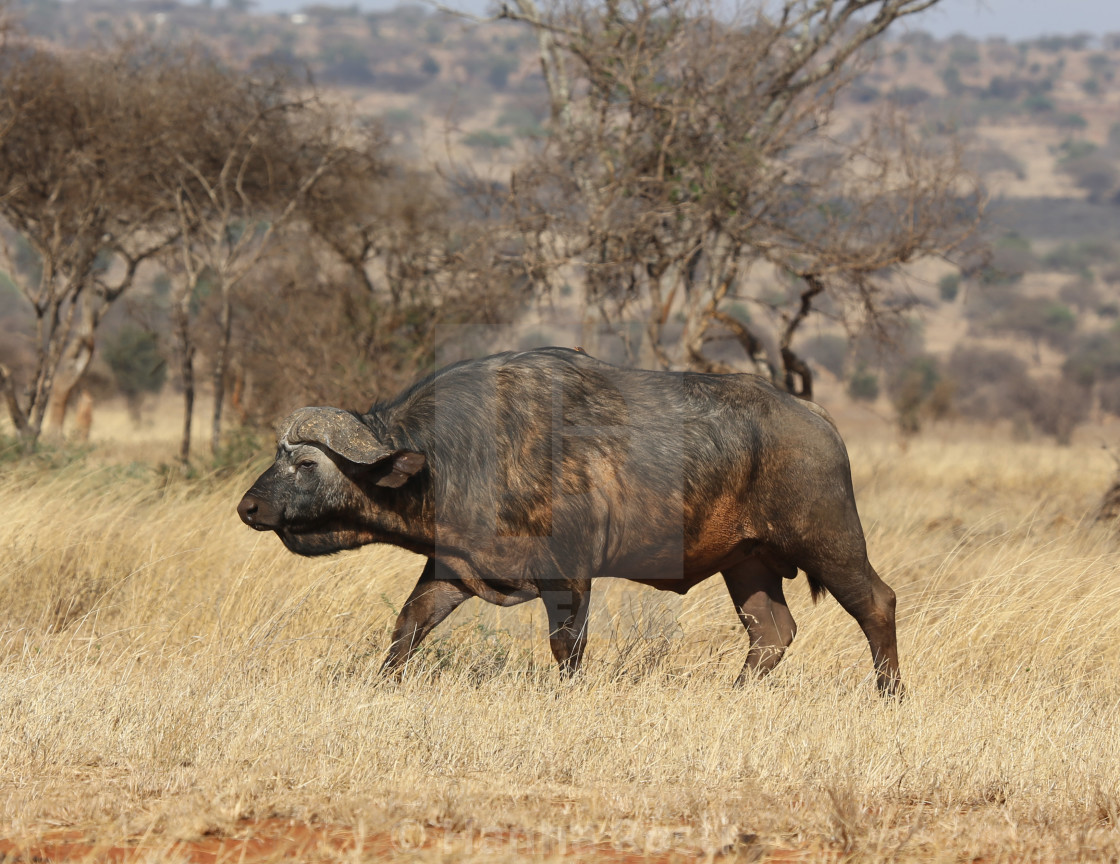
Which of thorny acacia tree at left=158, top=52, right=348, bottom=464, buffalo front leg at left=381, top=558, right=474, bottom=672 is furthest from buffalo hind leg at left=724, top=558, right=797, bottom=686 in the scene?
thorny acacia tree at left=158, top=52, right=348, bottom=464

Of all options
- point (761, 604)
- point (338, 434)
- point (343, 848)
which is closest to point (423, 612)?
point (338, 434)

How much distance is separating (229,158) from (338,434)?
34.4 feet

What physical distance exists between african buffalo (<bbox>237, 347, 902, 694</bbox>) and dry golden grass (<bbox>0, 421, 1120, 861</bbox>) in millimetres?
448

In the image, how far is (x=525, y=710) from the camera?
516 cm

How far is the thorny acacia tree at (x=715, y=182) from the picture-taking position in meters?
11.5

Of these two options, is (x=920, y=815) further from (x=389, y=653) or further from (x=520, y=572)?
(x=389, y=653)

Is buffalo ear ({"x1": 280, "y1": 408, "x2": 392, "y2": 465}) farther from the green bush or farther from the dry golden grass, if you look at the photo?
the green bush

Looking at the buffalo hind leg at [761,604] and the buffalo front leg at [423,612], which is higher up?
the buffalo front leg at [423,612]

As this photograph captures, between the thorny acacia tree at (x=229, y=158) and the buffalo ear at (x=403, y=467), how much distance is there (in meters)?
9.57

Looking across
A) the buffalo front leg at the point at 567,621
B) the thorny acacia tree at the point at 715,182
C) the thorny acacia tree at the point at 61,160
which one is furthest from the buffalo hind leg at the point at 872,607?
the thorny acacia tree at the point at 61,160

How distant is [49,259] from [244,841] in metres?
11.9

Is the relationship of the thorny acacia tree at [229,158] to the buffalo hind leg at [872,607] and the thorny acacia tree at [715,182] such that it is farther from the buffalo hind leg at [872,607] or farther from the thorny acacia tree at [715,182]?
the buffalo hind leg at [872,607]

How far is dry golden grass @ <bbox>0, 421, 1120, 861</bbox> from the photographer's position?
12.6ft

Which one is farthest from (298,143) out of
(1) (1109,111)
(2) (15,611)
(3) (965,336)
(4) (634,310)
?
(1) (1109,111)
